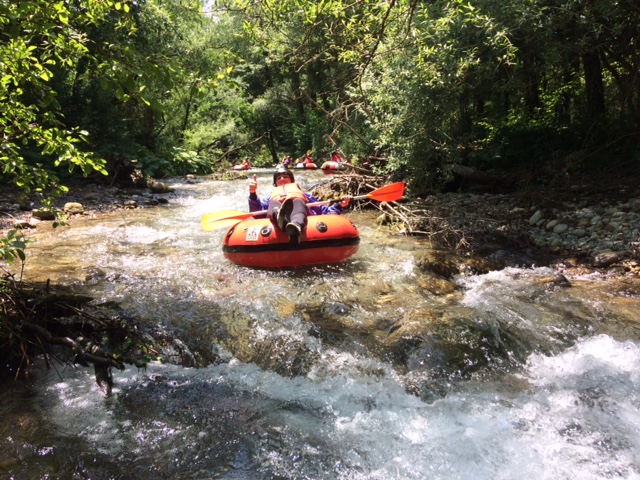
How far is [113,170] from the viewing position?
455 inches

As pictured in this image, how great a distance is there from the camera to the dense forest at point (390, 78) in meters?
2.41

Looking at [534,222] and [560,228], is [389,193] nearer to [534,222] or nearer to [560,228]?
[534,222]

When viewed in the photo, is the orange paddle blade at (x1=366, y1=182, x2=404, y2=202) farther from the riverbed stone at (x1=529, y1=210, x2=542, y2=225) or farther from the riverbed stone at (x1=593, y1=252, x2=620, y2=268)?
the riverbed stone at (x1=593, y1=252, x2=620, y2=268)

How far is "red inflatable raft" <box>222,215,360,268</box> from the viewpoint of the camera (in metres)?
5.15

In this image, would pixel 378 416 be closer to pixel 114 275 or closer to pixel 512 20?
pixel 114 275

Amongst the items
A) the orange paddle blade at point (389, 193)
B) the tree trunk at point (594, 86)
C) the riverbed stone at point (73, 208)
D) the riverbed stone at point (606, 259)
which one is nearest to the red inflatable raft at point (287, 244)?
the orange paddle blade at point (389, 193)

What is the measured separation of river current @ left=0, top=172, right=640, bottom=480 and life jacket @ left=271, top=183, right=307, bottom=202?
3.48ft

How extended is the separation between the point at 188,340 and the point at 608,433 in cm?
297

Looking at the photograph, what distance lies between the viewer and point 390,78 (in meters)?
8.12

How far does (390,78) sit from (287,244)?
4597 mm

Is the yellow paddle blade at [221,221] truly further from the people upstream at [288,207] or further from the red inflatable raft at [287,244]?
the red inflatable raft at [287,244]

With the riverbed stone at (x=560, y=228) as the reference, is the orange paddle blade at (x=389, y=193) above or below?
above

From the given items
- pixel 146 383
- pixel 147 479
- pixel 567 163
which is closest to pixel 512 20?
pixel 567 163

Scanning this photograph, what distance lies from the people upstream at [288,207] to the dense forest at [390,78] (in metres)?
1.44
